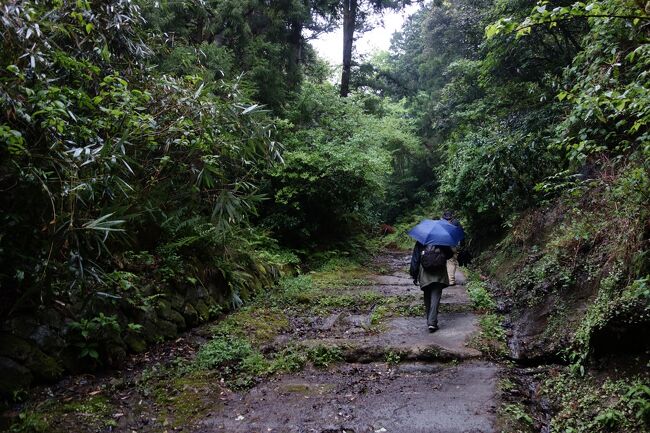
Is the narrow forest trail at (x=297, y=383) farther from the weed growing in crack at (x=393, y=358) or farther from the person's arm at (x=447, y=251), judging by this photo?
the person's arm at (x=447, y=251)

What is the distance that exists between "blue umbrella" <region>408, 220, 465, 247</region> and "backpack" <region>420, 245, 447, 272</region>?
0.10m

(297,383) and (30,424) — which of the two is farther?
(297,383)

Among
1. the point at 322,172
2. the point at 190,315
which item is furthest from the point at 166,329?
the point at 322,172

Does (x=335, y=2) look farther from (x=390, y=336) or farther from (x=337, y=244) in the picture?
(x=390, y=336)

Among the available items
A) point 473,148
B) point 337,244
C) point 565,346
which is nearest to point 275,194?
point 337,244

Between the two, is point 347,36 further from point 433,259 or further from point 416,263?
point 433,259

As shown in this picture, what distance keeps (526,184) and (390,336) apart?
5107 millimetres

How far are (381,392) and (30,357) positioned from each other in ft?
11.5

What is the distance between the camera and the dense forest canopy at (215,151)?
3.72 metres

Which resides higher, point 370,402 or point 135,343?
point 135,343

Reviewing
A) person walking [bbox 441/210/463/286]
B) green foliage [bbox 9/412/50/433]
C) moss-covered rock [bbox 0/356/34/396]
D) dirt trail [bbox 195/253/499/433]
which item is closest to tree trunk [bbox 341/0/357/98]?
person walking [bbox 441/210/463/286]

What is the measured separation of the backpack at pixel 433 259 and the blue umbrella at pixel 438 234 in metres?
0.10

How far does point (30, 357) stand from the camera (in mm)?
4152

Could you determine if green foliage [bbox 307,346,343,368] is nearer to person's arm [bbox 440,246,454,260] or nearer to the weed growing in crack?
the weed growing in crack
